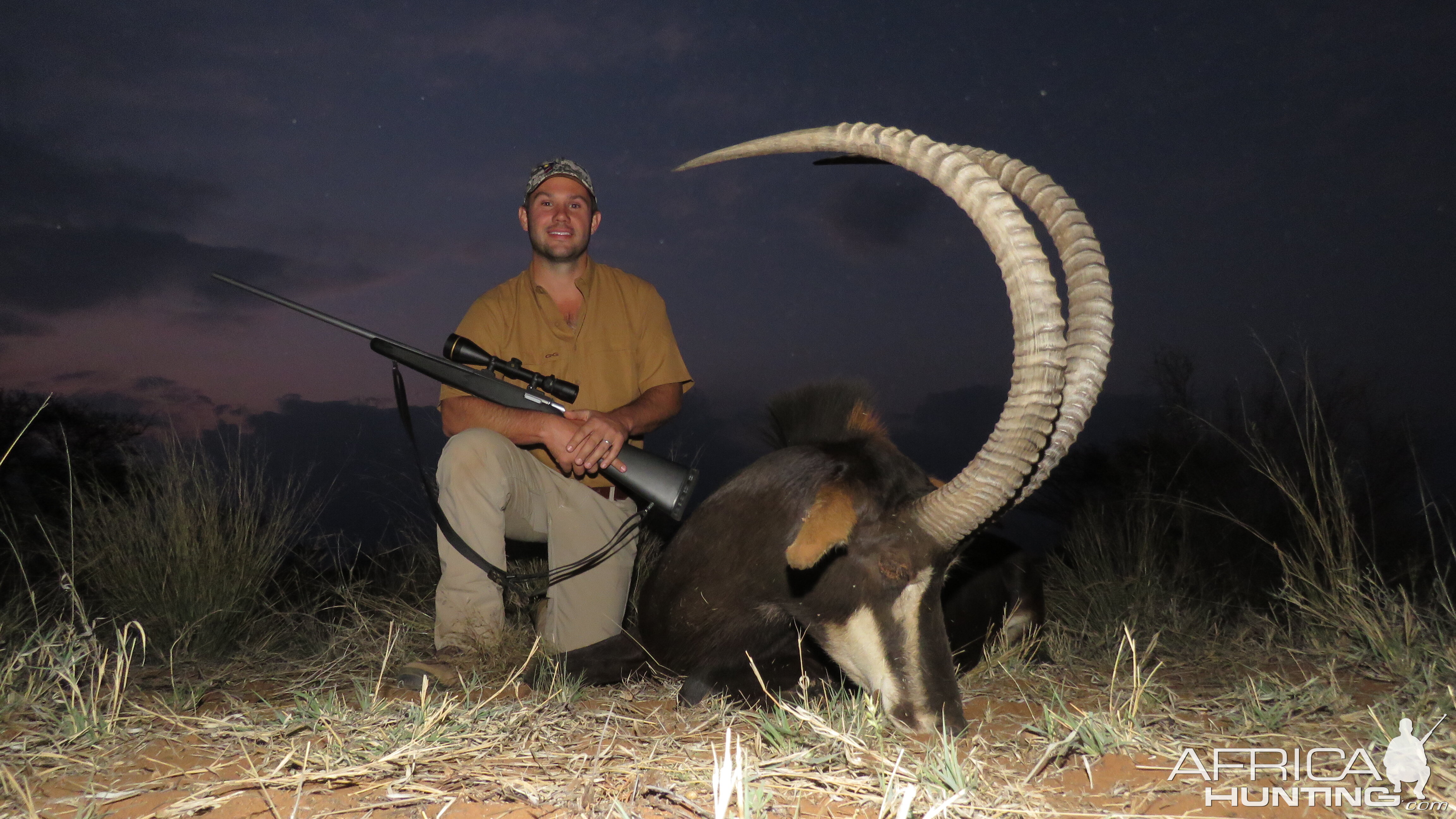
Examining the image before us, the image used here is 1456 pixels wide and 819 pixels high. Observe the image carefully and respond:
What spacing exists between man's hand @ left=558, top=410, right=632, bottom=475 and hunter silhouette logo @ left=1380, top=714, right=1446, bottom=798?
Answer: 2.94 m

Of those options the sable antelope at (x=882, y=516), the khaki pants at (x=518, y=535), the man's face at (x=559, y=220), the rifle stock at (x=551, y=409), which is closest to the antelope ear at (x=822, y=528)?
the sable antelope at (x=882, y=516)

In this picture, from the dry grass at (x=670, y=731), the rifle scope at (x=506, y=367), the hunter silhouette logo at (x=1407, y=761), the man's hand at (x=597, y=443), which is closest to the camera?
the dry grass at (x=670, y=731)

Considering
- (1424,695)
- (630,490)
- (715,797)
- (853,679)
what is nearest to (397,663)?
(630,490)

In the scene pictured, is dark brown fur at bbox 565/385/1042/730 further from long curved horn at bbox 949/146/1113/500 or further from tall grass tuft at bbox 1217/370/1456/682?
tall grass tuft at bbox 1217/370/1456/682

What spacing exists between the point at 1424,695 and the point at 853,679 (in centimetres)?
185

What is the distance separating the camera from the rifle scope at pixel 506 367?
4188 mm

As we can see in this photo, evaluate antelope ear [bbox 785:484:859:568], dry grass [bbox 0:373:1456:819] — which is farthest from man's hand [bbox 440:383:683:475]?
antelope ear [bbox 785:484:859:568]

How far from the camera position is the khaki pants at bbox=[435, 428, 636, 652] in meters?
3.97

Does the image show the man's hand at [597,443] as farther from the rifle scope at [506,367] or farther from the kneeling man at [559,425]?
the rifle scope at [506,367]

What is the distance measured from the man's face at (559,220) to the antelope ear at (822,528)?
2473mm

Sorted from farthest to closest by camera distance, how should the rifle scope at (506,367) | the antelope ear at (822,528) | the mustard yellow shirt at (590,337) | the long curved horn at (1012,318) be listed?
1. the mustard yellow shirt at (590,337)
2. the rifle scope at (506,367)
3. the antelope ear at (822,528)
4. the long curved horn at (1012,318)

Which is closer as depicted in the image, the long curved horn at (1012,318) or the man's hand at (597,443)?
the long curved horn at (1012,318)

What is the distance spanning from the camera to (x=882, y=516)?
9.91 ft

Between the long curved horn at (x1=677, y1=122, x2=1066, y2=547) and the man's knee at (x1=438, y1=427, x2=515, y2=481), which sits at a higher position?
the long curved horn at (x1=677, y1=122, x2=1066, y2=547)
